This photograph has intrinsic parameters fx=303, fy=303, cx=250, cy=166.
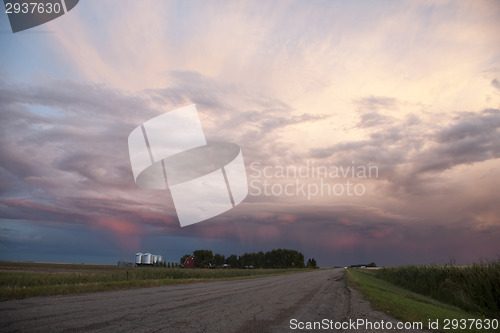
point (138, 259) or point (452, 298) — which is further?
point (138, 259)

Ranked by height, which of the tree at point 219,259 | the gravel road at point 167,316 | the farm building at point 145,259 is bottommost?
the tree at point 219,259

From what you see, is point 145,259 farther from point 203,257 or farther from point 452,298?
point 203,257

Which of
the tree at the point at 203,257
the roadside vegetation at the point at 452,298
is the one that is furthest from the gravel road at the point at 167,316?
the tree at the point at 203,257

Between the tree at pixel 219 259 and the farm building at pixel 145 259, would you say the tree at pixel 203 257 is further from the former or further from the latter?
the farm building at pixel 145 259

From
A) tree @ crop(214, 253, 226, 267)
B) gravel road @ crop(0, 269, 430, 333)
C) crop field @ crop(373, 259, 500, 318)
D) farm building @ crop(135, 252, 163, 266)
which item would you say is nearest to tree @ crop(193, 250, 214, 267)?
tree @ crop(214, 253, 226, 267)

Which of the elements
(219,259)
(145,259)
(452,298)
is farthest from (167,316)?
(219,259)

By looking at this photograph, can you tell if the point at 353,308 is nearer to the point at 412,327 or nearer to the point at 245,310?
the point at 412,327

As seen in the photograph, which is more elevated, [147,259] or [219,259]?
[147,259]

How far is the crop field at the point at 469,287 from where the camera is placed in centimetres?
1702

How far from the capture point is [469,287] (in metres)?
19.3

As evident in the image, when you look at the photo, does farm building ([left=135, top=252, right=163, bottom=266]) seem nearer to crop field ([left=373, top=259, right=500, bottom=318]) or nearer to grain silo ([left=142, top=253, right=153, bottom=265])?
grain silo ([left=142, top=253, right=153, bottom=265])

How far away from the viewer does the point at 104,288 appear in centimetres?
1819

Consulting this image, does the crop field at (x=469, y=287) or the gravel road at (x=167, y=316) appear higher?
the gravel road at (x=167, y=316)

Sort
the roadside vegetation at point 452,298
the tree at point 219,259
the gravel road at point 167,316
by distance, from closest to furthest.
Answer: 1. the gravel road at point 167,316
2. the roadside vegetation at point 452,298
3. the tree at point 219,259
